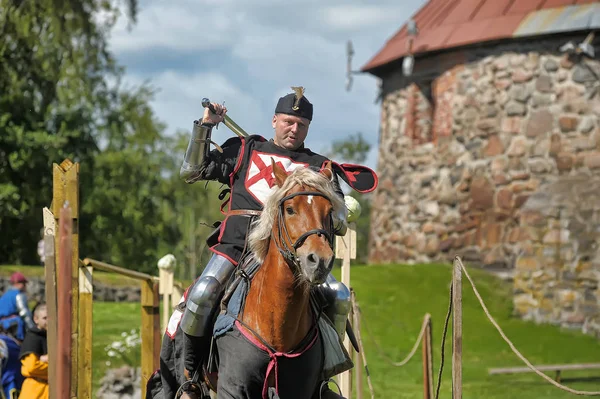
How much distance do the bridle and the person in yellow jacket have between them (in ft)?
15.2

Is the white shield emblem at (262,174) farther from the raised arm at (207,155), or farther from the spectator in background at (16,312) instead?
the spectator in background at (16,312)

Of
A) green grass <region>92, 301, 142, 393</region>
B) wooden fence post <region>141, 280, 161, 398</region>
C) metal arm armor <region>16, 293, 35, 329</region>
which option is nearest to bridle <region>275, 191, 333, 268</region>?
wooden fence post <region>141, 280, 161, 398</region>

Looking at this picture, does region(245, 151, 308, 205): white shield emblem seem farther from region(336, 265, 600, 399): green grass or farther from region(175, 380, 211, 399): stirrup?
region(336, 265, 600, 399): green grass

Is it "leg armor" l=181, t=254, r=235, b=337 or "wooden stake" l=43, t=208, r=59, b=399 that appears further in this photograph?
"leg armor" l=181, t=254, r=235, b=337

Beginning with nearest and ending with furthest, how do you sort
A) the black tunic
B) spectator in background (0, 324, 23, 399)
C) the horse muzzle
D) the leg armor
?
the horse muzzle < the leg armor < the black tunic < spectator in background (0, 324, 23, 399)

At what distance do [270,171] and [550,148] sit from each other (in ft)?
53.8

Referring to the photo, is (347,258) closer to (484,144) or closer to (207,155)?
(207,155)

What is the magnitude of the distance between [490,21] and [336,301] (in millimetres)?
17699

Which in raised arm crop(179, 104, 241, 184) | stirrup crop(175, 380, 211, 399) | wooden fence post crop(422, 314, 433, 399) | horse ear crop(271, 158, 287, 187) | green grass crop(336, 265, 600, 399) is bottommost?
green grass crop(336, 265, 600, 399)

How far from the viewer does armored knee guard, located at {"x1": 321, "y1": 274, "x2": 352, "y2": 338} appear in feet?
21.5

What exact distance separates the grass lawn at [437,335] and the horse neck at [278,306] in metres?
7.64

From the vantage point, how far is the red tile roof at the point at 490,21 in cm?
2184

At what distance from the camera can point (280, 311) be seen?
6.01 meters

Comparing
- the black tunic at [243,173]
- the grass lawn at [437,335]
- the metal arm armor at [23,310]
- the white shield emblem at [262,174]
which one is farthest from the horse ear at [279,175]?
the grass lawn at [437,335]
